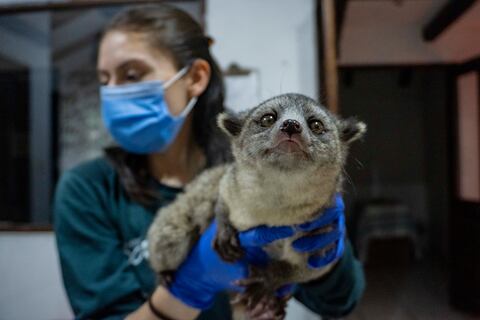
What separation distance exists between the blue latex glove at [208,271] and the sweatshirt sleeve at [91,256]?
0.22 metres

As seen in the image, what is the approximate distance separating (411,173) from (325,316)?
1480 millimetres

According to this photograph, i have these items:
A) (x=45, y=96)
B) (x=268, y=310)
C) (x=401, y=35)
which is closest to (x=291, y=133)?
(x=268, y=310)

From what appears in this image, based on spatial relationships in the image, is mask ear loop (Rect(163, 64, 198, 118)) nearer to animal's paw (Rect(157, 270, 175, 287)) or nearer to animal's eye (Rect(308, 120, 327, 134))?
animal's paw (Rect(157, 270, 175, 287))

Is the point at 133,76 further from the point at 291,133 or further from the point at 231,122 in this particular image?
the point at 291,133

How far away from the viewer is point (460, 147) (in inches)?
71.1

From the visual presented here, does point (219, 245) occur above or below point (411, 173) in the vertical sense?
above

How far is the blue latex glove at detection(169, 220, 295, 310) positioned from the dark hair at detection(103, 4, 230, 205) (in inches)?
15.3

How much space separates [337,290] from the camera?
1440mm

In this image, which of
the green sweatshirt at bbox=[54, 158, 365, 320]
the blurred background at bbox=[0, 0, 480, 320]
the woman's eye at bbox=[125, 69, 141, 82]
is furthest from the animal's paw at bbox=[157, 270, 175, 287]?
the woman's eye at bbox=[125, 69, 141, 82]

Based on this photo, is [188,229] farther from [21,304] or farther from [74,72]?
[74,72]

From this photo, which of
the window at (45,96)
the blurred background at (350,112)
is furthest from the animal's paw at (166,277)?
the window at (45,96)

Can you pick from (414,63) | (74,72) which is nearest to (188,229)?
(414,63)

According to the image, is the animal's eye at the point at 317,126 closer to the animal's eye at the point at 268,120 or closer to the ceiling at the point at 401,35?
the animal's eye at the point at 268,120

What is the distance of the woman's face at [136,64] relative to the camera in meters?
1.44
